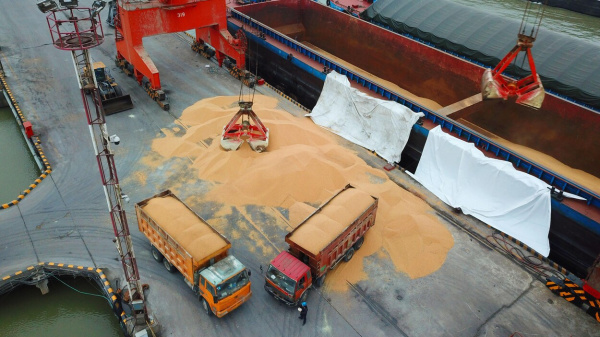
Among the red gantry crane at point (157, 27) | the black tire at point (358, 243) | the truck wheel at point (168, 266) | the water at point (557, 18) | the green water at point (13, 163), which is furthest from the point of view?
the water at point (557, 18)

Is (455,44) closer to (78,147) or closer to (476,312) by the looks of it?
(476,312)

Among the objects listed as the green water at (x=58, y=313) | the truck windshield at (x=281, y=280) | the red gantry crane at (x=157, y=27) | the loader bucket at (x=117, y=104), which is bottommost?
the green water at (x=58, y=313)

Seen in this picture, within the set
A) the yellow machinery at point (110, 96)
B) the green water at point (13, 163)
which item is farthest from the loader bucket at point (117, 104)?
the green water at point (13, 163)

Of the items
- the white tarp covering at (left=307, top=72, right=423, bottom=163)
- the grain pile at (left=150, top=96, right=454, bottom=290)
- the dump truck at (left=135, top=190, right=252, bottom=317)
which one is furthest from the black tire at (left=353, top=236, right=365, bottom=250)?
the white tarp covering at (left=307, top=72, right=423, bottom=163)

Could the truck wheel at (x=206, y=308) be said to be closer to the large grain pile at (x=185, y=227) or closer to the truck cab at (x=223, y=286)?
the truck cab at (x=223, y=286)

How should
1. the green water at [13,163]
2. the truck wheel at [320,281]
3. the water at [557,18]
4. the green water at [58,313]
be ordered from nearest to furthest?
1. the green water at [58,313]
2. the truck wheel at [320,281]
3. the green water at [13,163]
4. the water at [557,18]

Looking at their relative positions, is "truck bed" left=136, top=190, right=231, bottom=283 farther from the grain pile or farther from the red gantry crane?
the red gantry crane
